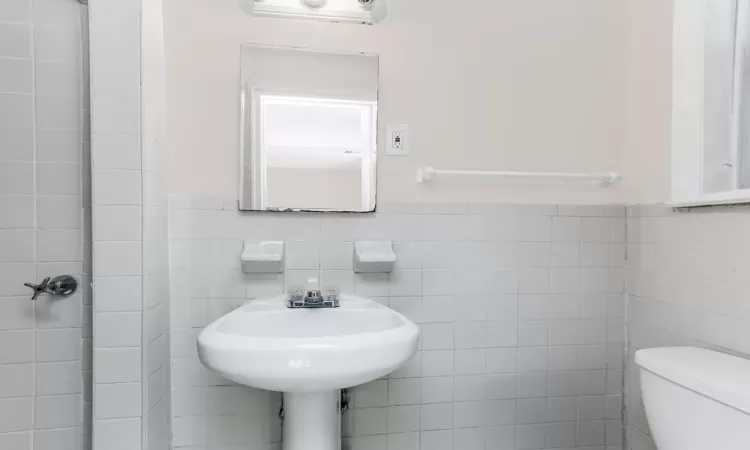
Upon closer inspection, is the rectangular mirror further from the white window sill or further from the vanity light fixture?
the white window sill

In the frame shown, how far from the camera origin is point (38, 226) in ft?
4.09

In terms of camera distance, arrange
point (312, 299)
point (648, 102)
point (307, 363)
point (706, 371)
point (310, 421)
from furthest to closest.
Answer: point (648, 102)
point (312, 299)
point (310, 421)
point (706, 371)
point (307, 363)

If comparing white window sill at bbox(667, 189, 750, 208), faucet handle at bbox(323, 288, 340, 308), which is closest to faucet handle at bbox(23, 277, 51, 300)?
faucet handle at bbox(323, 288, 340, 308)

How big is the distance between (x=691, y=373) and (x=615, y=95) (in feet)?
3.42

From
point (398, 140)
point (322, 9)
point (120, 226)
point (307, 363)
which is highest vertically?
point (322, 9)

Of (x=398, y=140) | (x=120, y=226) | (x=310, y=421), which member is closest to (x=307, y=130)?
(x=398, y=140)

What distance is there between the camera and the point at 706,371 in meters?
1.07

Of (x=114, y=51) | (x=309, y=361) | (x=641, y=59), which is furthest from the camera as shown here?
(x=641, y=59)

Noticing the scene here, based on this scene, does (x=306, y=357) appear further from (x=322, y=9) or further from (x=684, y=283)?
Answer: (x=684, y=283)

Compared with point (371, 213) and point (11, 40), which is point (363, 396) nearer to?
point (371, 213)

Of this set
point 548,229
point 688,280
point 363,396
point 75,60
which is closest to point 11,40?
point 75,60

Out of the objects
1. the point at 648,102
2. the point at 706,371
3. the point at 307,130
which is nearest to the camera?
the point at 706,371

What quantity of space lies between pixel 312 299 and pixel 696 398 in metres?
1.03

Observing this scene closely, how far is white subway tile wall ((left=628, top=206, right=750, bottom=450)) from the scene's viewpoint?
1.22 meters
